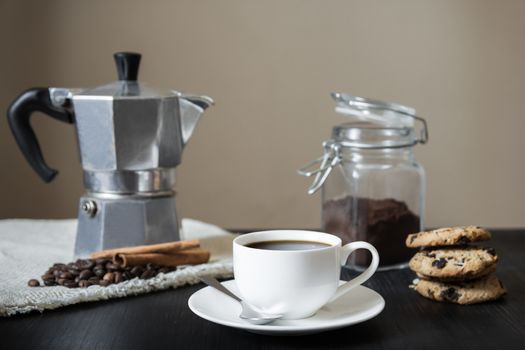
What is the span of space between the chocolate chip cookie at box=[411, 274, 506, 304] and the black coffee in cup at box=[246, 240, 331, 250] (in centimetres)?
18

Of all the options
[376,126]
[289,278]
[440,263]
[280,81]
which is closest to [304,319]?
[289,278]

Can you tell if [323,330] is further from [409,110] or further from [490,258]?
[409,110]

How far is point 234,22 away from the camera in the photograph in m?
2.09

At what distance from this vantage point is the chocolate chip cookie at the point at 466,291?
88cm

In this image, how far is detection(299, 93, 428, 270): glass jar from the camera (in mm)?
1074

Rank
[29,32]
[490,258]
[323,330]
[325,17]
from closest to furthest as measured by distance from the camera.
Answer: [323,330]
[490,258]
[29,32]
[325,17]

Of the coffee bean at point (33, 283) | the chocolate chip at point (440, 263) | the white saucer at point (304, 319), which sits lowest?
the coffee bean at point (33, 283)

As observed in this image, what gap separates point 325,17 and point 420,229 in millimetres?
1138

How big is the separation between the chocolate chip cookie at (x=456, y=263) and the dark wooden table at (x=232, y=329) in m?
0.04

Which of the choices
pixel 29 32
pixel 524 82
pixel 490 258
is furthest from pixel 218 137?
pixel 490 258

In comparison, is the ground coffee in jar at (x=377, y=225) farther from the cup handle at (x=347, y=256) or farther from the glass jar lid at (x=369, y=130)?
the cup handle at (x=347, y=256)

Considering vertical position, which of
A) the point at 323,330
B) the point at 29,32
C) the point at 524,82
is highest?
the point at 29,32

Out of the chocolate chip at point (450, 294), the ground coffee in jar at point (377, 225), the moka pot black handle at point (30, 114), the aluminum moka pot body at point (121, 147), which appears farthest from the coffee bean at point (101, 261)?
the chocolate chip at point (450, 294)

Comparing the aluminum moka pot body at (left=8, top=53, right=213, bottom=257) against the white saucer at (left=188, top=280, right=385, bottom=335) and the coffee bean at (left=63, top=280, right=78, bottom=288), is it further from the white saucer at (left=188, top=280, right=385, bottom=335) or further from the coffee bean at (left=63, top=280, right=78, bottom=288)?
the white saucer at (left=188, top=280, right=385, bottom=335)
